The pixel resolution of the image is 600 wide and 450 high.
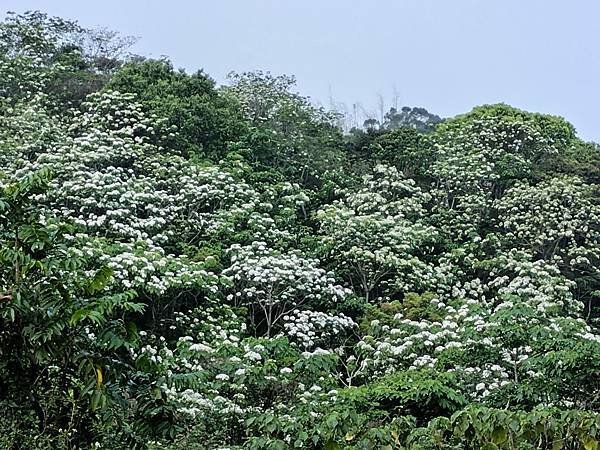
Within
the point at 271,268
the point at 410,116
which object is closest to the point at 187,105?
the point at 271,268

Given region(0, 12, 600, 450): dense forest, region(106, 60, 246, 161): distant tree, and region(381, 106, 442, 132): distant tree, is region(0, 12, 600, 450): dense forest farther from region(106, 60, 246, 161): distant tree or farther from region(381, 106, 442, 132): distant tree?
region(381, 106, 442, 132): distant tree

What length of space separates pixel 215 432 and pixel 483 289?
6121 mm

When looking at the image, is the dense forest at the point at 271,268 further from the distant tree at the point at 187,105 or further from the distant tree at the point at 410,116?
the distant tree at the point at 410,116

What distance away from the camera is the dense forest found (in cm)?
261

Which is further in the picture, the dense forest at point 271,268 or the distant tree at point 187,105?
the distant tree at point 187,105

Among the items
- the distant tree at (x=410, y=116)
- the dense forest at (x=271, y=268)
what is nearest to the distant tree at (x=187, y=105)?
the dense forest at (x=271, y=268)

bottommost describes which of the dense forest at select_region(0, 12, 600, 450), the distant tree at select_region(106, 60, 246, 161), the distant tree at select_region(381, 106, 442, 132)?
the dense forest at select_region(0, 12, 600, 450)

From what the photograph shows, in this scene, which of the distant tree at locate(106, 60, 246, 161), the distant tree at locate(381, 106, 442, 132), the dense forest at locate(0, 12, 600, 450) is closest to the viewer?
the dense forest at locate(0, 12, 600, 450)

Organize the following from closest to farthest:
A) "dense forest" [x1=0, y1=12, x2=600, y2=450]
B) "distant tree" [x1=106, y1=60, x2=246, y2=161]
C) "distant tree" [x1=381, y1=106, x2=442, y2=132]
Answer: "dense forest" [x1=0, y1=12, x2=600, y2=450] < "distant tree" [x1=106, y1=60, x2=246, y2=161] < "distant tree" [x1=381, y1=106, x2=442, y2=132]

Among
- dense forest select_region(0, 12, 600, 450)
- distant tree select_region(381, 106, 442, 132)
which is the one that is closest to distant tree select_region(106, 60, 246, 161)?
dense forest select_region(0, 12, 600, 450)

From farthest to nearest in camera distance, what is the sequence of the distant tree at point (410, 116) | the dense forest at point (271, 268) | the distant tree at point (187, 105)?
1. the distant tree at point (410, 116)
2. the distant tree at point (187, 105)
3. the dense forest at point (271, 268)

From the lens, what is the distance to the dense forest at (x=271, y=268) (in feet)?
8.55

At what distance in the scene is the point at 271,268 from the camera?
940 cm

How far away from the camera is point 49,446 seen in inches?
101
